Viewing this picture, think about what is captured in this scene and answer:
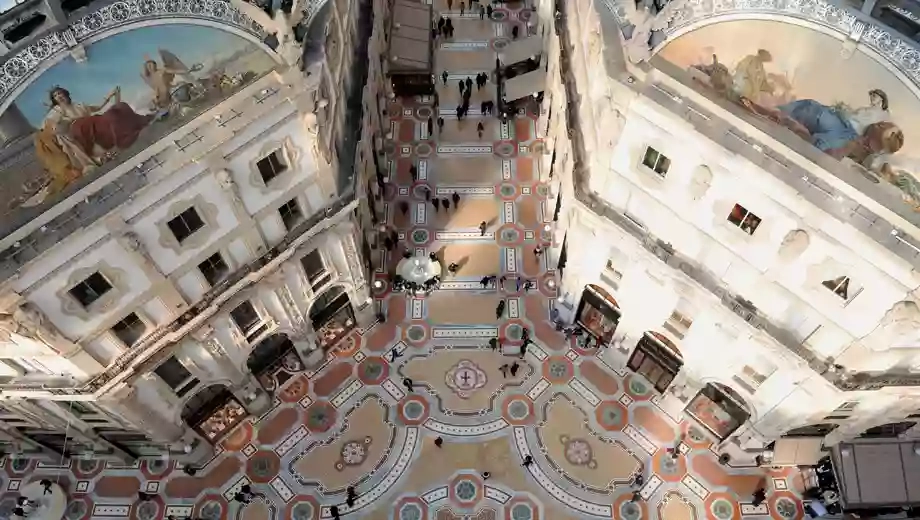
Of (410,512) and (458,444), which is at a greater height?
(458,444)

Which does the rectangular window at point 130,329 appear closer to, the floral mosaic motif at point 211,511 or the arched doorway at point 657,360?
the floral mosaic motif at point 211,511

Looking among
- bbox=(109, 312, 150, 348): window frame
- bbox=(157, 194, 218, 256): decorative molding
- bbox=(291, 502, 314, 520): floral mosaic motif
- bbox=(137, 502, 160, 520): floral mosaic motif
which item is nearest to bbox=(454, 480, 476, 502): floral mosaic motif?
bbox=(291, 502, 314, 520): floral mosaic motif

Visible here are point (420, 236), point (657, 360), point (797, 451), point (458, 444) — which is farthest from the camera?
point (420, 236)

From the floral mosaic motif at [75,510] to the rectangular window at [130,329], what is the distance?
12.3m

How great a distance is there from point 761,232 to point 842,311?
3.57 meters

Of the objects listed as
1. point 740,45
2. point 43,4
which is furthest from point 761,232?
point 43,4

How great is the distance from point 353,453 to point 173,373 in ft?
31.1

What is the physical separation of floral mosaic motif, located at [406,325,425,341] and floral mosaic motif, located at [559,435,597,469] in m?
8.80

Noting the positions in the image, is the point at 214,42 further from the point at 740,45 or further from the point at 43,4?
the point at 740,45

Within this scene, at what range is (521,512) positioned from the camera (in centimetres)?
3186

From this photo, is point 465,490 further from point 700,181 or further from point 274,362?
point 700,181

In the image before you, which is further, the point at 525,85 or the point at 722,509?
the point at 525,85

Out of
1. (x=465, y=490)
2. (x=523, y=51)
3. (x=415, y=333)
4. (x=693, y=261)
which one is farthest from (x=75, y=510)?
(x=523, y=51)

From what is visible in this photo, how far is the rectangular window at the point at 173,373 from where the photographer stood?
2778cm
